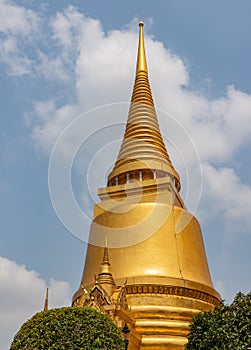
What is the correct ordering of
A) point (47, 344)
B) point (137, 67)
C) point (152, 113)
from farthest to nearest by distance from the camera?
point (137, 67), point (152, 113), point (47, 344)

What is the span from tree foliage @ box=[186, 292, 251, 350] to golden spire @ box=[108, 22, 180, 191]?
12772mm

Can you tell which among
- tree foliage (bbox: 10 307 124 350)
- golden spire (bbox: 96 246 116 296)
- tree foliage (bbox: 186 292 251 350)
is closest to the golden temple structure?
golden spire (bbox: 96 246 116 296)

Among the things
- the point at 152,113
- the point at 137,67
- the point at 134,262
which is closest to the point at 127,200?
the point at 134,262

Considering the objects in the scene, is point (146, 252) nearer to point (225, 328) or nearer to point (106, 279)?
point (106, 279)

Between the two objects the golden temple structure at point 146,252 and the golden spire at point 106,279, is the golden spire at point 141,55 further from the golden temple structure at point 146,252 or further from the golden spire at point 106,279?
the golden spire at point 106,279

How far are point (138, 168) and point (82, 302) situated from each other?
31.3ft

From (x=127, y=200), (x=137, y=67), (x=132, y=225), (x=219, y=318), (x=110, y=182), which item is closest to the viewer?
(x=219, y=318)

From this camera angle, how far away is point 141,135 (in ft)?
88.2

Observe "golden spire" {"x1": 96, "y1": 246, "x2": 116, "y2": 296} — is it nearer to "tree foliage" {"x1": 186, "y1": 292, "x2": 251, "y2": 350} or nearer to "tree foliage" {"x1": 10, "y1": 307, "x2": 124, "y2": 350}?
"tree foliage" {"x1": 186, "y1": 292, "x2": 251, "y2": 350}

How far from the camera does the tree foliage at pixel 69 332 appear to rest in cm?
1151

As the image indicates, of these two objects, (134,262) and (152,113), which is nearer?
(134,262)

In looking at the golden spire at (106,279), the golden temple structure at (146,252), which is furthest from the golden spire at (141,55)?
the golden spire at (106,279)

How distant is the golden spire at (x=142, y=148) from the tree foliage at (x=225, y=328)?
12.8 metres

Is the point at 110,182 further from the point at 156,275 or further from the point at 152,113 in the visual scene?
the point at 156,275
